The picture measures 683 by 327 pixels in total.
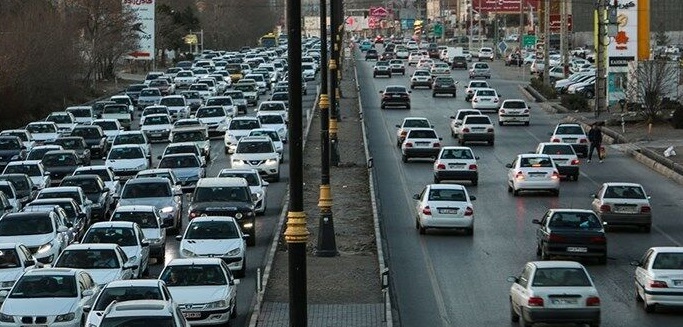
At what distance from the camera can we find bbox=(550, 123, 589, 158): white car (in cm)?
5899

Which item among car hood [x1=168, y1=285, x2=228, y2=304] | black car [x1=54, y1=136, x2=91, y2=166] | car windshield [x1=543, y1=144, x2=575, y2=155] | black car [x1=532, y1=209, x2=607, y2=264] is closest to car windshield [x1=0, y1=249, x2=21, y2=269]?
car hood [x1=168, y1=285, x2=228, y2=304]

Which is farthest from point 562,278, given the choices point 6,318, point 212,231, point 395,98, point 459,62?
point 459,62

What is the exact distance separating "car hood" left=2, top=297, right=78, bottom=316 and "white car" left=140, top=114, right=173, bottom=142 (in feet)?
134

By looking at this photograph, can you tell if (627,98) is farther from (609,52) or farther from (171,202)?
(171,202)

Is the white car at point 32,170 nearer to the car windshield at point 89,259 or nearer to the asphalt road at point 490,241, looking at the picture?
the asphalt road at point 490,241

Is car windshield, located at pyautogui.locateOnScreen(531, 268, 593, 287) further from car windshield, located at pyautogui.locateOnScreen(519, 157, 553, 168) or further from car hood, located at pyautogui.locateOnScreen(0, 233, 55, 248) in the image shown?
car windshield, located at pyautogui.locateOnScreen(519, 157, 553, 168)

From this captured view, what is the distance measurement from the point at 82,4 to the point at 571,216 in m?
79.5

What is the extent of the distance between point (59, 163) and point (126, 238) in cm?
1960

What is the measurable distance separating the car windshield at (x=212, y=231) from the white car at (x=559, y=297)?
8.85 metres

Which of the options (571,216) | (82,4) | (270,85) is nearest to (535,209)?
(571,216)

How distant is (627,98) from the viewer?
7725cm

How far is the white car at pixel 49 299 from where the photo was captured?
24984 mm

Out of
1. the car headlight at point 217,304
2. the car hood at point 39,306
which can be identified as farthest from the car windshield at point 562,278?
the car hood at point 39,306

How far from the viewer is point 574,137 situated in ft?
195
